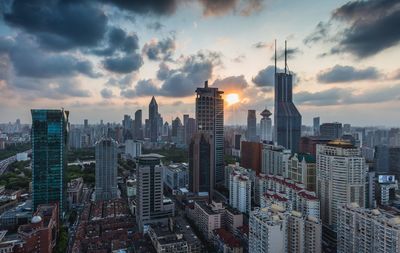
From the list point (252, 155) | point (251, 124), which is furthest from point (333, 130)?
point (251, 124)

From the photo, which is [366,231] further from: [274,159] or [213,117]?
[213,117]

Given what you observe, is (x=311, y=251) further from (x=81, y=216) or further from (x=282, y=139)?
(x=282, y=139)

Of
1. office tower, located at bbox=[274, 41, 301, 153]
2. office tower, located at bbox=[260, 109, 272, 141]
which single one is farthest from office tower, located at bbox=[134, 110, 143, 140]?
office tower, located at bbox=[274, 41, 301, 153]

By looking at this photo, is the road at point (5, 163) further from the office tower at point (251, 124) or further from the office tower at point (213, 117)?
the office tower at point (251, 124)

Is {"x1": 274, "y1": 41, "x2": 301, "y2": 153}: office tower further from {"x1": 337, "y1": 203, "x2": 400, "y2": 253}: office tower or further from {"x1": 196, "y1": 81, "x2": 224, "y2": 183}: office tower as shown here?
{"x1": 337, "y1": 203, "x2": 400, "y2": 253}: office tower

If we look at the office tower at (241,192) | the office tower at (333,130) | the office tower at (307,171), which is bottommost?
the office tower at (241,192)

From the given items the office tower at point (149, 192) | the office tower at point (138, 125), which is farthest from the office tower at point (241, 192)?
the office tower at point (138, 125)
